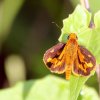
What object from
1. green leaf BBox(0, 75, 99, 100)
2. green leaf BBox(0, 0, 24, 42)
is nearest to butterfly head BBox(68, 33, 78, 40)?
green leaf BBox(0, 75, 99, 100)

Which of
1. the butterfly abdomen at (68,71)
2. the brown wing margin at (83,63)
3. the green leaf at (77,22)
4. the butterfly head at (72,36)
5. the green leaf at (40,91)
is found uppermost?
the green leaf at (77,22)

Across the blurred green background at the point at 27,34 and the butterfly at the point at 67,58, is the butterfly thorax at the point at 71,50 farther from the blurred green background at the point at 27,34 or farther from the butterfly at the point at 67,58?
the blurred green background at the point at 27,34

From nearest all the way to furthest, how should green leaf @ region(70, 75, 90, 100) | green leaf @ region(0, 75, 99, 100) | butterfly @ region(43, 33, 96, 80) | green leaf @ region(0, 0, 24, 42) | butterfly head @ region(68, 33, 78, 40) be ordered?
green leaf @ region(70, 75, 90, 100) → butterfly head @ region(68, 33, 78, 40) → butterfly @ region(43, 33, 96, 80) → green leaf @ region(0, 75, 99, 100) → green leaf @ region(0, 0, 24, 42)

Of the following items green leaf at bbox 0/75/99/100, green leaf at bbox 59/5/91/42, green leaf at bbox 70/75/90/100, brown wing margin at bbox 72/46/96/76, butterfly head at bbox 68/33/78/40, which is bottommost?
green leaf at bbox 0/75/99/100

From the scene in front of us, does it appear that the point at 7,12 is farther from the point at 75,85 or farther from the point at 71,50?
the point at 75,85

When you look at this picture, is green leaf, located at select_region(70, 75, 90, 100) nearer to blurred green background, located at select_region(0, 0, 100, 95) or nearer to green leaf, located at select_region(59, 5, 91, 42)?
green leaf, located at select_region(59, 5, 91, 42)

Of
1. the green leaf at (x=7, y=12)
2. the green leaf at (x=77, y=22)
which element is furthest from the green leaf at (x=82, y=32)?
the green leaf at (x=7, y=12)

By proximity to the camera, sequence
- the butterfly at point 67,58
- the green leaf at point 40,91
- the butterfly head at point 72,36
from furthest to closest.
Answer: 1. the green leaf at point 40,91
2. the butterfly at point 67,58
3. the butterfly head at point 72,36

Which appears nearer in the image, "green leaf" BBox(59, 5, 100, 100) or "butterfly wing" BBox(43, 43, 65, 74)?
"green leaf" BBox(59, 5, 100, 100)
